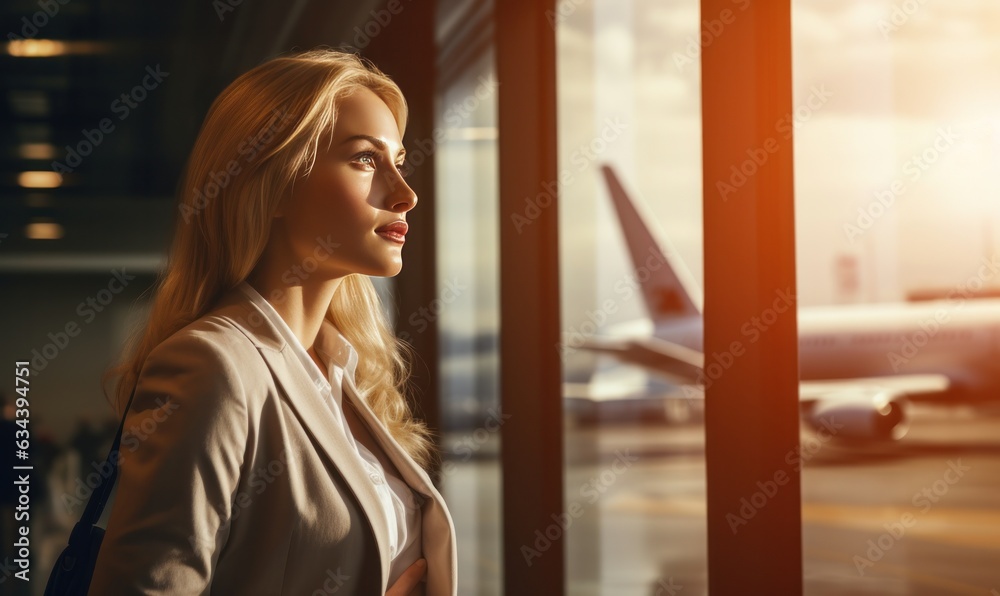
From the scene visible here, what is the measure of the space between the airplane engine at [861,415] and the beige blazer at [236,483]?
236 inches

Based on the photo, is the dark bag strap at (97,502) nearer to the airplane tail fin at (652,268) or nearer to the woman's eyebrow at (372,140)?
the woman's eyebrow at (372,140)

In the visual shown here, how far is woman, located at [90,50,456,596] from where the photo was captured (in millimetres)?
829

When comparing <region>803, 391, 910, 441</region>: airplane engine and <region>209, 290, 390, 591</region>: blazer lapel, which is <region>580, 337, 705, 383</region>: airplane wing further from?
<region>209, 290, 390, 591</region>: blazer lapel

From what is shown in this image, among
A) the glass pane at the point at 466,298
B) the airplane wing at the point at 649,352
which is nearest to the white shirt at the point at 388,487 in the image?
the glass pane at the point at 466,298

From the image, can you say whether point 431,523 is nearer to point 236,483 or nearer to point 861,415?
point 236,483

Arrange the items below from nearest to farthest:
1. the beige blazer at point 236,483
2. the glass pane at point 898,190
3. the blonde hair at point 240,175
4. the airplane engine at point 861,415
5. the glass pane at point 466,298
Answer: the beige blazer at point 236,483 → the blonde hair at point 240,175 → the glass pane at point 898,190 → the glass pane at point 466,298 → the airplane engine at point 861,415

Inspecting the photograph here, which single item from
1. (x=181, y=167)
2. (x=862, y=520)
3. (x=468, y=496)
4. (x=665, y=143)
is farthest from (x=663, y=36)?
(x=181, y=167)

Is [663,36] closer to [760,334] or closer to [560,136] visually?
[560,136]

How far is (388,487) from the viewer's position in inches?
41.9

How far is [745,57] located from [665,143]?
2.25 feet

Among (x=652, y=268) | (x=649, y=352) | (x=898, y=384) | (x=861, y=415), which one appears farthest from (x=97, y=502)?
(x=898, y=384)

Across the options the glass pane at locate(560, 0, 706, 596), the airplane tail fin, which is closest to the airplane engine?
the airplane tail fin

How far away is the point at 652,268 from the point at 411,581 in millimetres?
8149

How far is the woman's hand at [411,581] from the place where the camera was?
1.02m
